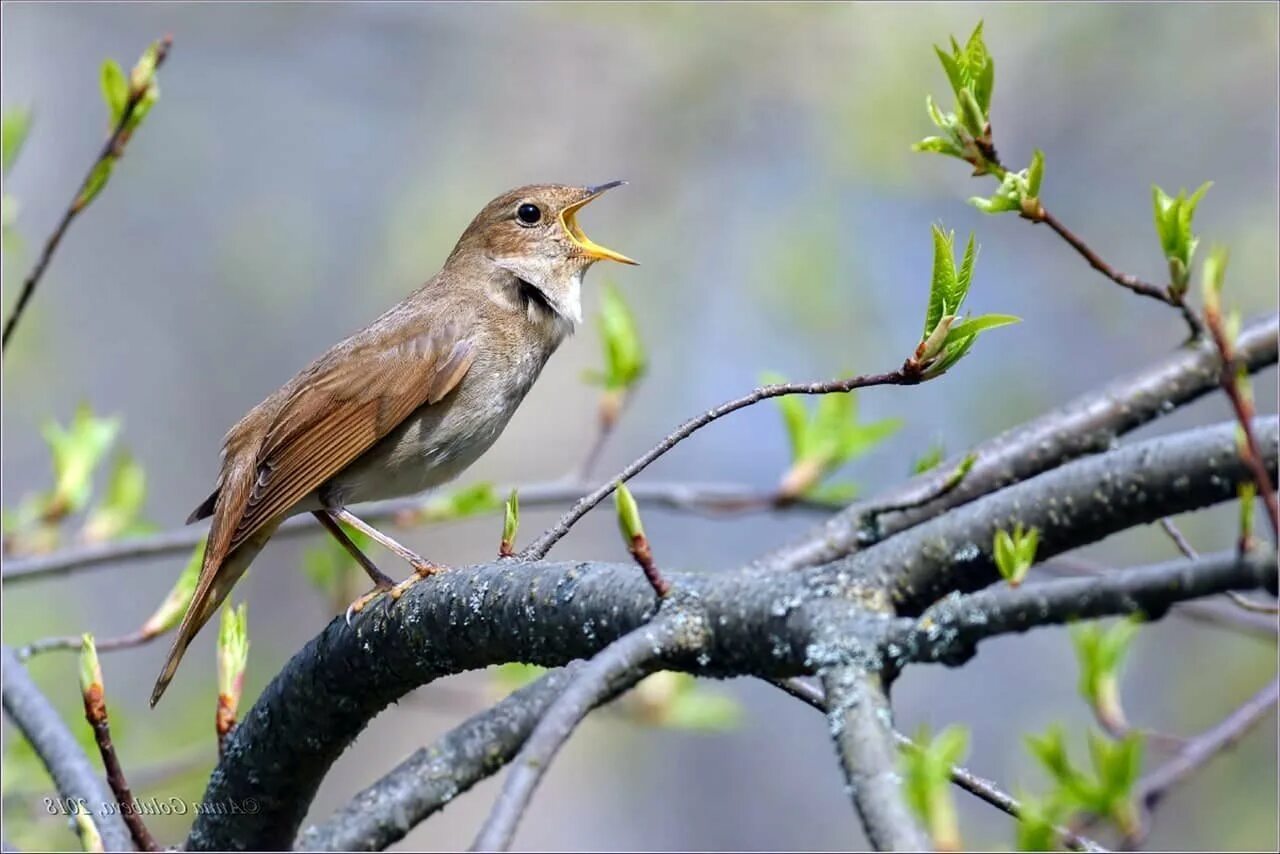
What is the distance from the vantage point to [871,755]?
1.72 m

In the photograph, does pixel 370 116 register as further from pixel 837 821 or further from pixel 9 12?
pixel 837 821

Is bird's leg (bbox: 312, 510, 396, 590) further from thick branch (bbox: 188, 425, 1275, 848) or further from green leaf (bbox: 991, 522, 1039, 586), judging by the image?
green leaf (bbox: 991, 522, 1039, 586)

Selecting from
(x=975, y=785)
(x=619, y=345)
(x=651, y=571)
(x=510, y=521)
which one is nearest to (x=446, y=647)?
(x=510, y=521)

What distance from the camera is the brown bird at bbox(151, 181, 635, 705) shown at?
4.22 m

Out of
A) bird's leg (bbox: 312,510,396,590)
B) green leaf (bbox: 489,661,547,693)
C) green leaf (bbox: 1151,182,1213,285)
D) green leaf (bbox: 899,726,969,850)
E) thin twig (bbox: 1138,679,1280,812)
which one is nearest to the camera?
green leaf (bbox: 899,726,969,850)

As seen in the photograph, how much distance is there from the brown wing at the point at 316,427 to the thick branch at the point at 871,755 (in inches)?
101

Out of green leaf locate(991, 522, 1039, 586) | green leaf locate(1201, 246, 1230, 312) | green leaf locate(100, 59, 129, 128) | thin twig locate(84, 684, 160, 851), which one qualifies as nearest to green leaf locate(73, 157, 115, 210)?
green leaf locate(100, 59, 129, 128)

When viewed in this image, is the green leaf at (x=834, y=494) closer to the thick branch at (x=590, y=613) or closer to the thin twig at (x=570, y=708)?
the thick branch at (x=590, y=613)

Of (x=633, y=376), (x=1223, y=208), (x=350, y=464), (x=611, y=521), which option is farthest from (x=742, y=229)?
(x=350, y=464)

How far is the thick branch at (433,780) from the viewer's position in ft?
10.8

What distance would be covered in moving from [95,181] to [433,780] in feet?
6.14

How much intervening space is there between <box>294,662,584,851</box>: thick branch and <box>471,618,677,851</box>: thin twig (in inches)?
46.4

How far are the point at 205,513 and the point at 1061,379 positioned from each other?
6.14 meters

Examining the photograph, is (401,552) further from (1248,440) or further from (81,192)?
(1248,440)
